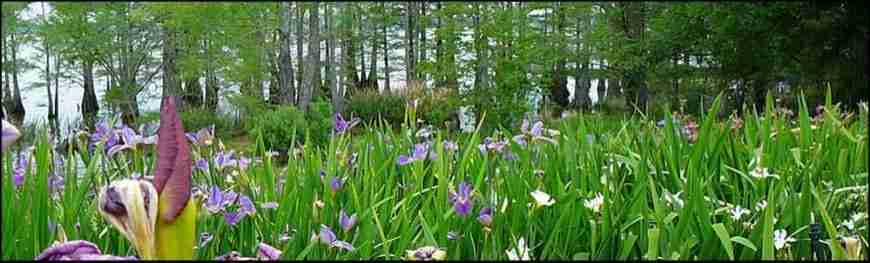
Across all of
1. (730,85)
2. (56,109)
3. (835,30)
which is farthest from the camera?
(56,109)

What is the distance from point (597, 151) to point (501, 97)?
23.9 feet

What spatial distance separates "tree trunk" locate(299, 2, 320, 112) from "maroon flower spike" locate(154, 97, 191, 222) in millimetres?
9214

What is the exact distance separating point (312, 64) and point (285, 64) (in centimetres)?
75

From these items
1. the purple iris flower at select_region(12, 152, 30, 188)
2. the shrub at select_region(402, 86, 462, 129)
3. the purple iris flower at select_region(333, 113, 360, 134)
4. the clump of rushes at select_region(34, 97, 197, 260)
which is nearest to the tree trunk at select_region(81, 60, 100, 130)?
the shrub at select_region(402, 86, 462, 129)

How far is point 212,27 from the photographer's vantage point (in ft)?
38.1

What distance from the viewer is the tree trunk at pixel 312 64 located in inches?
395

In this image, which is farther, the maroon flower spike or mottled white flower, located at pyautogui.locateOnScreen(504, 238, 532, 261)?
mottled white flower, located at pyautogui.locateOnScreen(504, 238, 532, 261)

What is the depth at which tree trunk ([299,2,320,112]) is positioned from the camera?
10023 millimetres

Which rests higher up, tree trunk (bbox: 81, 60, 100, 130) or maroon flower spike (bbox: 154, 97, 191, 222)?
maroon flower spike (bbox: 154, 97, 191, 222)

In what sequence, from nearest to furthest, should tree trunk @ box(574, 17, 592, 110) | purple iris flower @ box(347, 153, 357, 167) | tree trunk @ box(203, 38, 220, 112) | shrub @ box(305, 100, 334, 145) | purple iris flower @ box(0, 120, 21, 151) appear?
1. purple iris flower @ box(0, 120, 21, 151)
2. purple iris flower @ box(347, 153, 357, 167)
3. shrub @ box(305, 100, 334, 145)
4. tree trunk @ box(203, 38, 220, 112)
5. tree trunk @ box(574, 17, 592, 110)

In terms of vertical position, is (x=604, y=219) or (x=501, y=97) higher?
(x=604, y=219)

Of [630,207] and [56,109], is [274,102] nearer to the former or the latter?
[56,109]

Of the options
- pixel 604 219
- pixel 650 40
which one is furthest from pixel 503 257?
pixel 650 40

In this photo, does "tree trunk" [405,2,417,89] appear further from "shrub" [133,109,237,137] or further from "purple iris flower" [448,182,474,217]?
"purple iris flower" [448,182,474,217]
